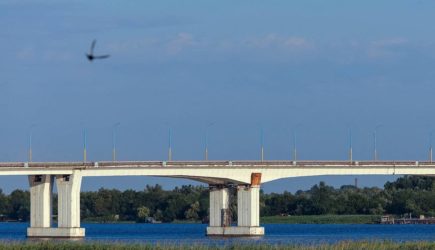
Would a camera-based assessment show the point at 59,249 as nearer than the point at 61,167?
Yes

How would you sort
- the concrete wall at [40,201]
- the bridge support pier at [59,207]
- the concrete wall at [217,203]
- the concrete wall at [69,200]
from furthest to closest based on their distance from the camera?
the concrete wall at [217,203]
the concrete wall at [40,201]
the concrete wall at [69,200]
the bridge support pier at [59,207]

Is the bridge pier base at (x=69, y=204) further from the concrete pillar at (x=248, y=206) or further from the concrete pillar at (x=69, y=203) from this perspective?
the concrete pillar at (x=248, y=206)

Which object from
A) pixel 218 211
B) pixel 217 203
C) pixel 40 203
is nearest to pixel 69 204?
pixel 40 203

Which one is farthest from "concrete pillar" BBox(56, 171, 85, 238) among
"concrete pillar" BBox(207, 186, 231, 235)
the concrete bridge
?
"concrete pillar" BBox(207, 186, 231, 235)

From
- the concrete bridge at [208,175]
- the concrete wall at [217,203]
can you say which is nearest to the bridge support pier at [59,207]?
the concrete bridge at [208,175]

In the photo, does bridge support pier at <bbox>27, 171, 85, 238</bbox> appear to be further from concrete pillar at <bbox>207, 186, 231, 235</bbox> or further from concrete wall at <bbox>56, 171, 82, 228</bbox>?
concrete pillar at <bbox>207, 186, 231, 235</bbox>

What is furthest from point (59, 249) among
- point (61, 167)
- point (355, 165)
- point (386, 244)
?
point (355, 165)

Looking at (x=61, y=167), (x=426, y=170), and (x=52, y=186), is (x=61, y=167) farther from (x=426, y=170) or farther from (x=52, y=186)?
(x=426, y=170)

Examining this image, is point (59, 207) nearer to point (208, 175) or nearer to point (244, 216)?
point (208, 175)
